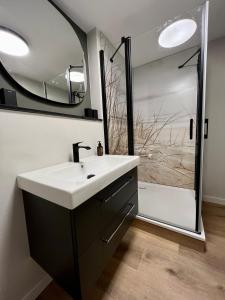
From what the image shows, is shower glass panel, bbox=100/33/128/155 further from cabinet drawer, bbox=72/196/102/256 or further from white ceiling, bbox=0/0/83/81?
cabinet drawer, bbox=72/196/102/256

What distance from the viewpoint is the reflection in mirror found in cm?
92

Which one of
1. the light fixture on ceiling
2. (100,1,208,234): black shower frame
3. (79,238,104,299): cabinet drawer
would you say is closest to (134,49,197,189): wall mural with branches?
A: (100,1,208,234): black shower frame

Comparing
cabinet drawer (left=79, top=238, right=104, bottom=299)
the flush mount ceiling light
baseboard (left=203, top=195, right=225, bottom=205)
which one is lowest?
baseboard (left=203, top=195, right=225, bottom=205)

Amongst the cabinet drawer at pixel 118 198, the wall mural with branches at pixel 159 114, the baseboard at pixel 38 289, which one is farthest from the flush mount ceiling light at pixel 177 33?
the baseboard at pixel 38 289

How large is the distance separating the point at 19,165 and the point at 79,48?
1.29 metres

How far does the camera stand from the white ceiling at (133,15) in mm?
1243

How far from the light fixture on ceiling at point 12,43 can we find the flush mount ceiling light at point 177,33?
1.45 m

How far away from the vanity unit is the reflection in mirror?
706mm

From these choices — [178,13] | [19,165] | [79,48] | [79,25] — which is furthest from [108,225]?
[178,13]

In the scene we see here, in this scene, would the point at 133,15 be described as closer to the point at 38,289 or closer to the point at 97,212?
the point at 97,212

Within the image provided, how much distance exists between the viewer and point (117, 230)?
37.9 inches

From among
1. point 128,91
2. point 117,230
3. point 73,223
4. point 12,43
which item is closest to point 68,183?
point 73,223

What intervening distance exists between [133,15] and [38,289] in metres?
2.48

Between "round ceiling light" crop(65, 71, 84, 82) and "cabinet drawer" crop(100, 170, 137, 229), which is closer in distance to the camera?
"cabinet drawer" crop(100, 170, 137, 229)
